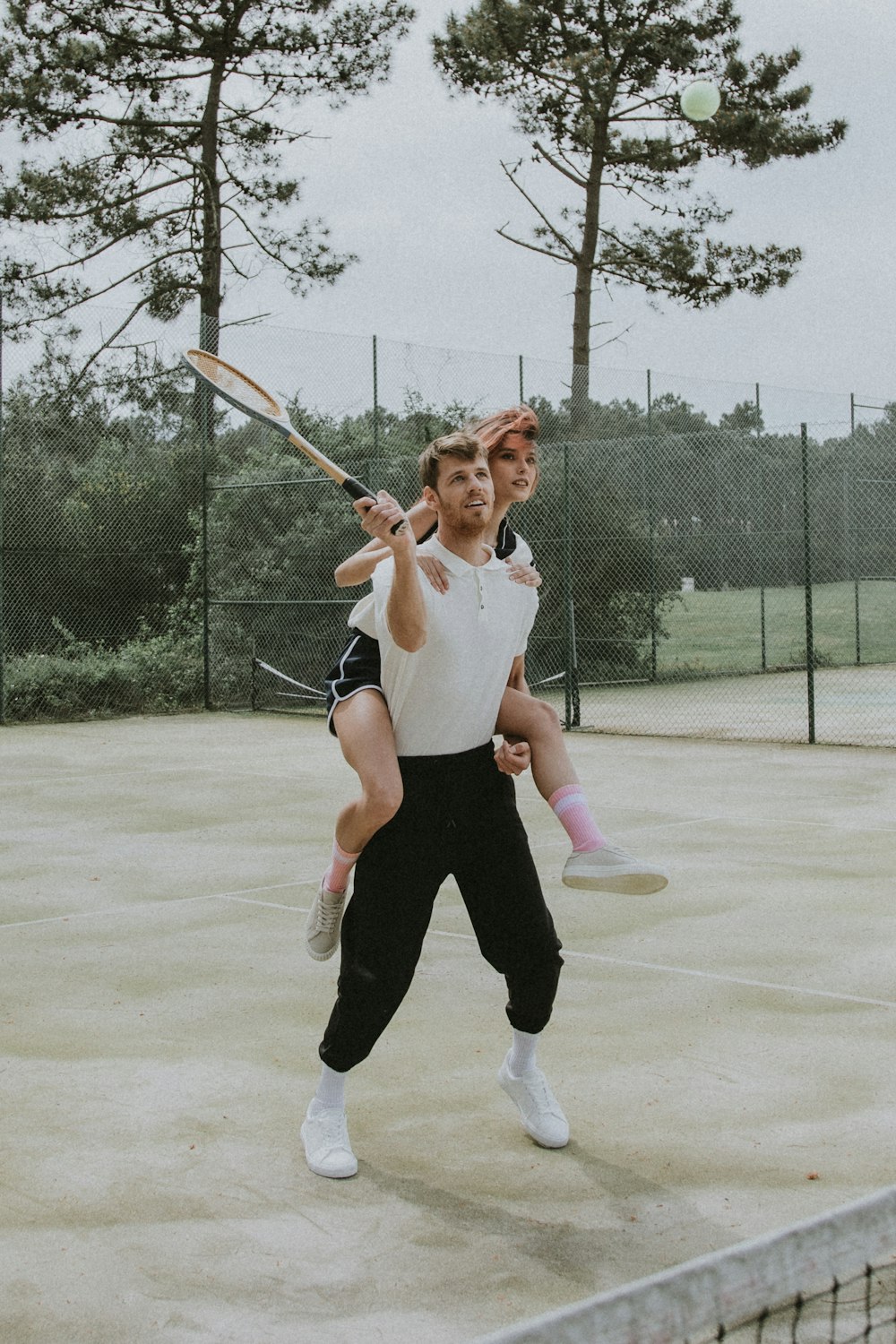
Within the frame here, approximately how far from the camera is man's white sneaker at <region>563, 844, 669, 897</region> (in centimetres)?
319

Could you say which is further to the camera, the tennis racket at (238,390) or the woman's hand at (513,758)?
the tennis racket at (238,390)

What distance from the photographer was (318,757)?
11117 mm

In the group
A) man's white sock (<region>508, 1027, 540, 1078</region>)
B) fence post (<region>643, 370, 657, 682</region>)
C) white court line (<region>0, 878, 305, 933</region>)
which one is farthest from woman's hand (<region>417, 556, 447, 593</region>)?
fence post (<region>643, 370, 657, 682</region>)

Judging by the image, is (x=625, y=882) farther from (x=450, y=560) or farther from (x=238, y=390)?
(x=238, y=390)

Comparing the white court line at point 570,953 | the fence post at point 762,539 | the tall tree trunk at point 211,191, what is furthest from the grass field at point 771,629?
the white court line at point 570,953

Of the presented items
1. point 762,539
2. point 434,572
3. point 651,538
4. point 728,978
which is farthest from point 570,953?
point 762,539

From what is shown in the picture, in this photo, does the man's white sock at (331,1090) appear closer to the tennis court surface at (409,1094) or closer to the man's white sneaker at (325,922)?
the tennis court surface at (409,1094)

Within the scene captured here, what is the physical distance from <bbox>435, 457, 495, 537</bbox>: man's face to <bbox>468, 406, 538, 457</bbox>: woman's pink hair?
0.52ft

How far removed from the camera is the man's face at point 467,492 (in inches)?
122

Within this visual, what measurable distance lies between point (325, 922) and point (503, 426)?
1.17m

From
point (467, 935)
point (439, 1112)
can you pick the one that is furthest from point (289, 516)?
point (439, 1112)

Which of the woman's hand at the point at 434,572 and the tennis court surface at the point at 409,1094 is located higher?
the woman's hand at the point at 434,572

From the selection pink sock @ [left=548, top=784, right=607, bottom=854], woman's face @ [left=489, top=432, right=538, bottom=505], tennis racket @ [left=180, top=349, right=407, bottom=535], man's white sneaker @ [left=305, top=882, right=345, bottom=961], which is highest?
tennis racket @ [left=180, top=349, right=407, bottom=535]

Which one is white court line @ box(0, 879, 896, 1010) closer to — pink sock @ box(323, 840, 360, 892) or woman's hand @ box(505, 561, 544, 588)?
pink sock @ box(323, 840, 360, 892)
